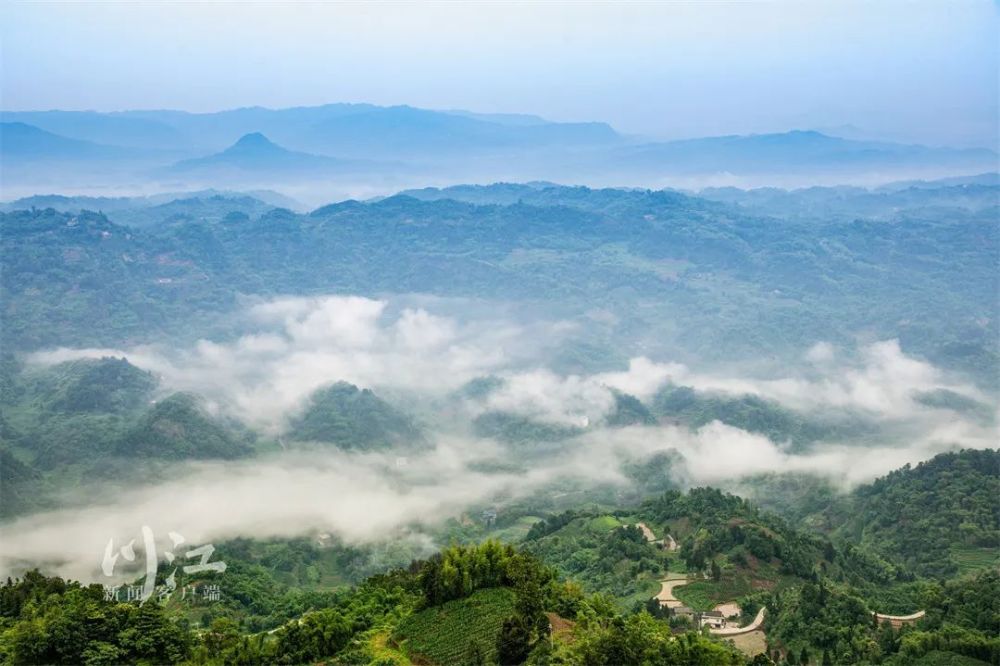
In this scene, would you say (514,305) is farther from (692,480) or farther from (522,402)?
(692,480)

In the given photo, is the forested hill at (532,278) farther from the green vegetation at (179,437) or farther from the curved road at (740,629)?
the curved road at (740,629)

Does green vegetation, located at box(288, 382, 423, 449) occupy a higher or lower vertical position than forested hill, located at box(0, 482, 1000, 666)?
lower


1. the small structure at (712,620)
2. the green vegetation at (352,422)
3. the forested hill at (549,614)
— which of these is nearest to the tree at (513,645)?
the forested hill at (549,614)

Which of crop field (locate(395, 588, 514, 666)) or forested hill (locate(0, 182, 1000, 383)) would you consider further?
forested hill (locate(0, 182, 1000, 383))

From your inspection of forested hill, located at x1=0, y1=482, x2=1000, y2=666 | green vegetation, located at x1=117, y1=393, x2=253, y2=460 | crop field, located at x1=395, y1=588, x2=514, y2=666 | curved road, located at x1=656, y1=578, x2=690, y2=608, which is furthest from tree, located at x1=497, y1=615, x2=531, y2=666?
green vegetation, located at x1=117, y1=393, x2=253, y2=460

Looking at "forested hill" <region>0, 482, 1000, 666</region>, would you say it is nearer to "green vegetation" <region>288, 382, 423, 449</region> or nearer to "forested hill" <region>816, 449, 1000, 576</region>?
"forested hill" <region>816, 449, 1000, 576</region>

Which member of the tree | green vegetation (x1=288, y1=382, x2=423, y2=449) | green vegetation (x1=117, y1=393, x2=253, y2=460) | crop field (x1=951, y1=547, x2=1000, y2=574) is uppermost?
the tree
